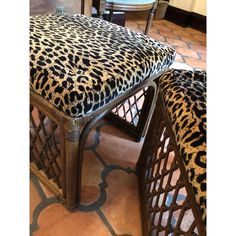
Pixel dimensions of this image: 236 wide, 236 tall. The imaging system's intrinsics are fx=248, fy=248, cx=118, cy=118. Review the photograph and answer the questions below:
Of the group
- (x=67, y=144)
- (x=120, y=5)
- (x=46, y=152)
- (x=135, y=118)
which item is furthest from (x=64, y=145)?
(x=120, y=5)

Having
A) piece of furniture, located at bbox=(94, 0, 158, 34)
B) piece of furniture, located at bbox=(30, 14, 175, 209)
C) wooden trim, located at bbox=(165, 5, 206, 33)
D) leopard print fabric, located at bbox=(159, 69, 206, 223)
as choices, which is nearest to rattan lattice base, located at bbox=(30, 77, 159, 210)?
piece of furniture, located at bbox=(30, 14, 175, 209)

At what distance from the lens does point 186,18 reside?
9.11 feet

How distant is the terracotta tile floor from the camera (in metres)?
0.75

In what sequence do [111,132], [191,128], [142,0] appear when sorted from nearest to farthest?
[191,128]
[111,132]
[142,0]

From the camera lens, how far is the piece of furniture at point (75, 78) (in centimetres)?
58

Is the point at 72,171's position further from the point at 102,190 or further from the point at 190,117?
the point at 190,117

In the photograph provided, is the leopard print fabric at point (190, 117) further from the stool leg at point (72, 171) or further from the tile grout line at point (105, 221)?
the tile grout line at point (105, 221)

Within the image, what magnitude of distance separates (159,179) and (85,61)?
419 mm

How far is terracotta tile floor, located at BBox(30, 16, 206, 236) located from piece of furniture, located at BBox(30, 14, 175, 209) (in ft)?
0.15
